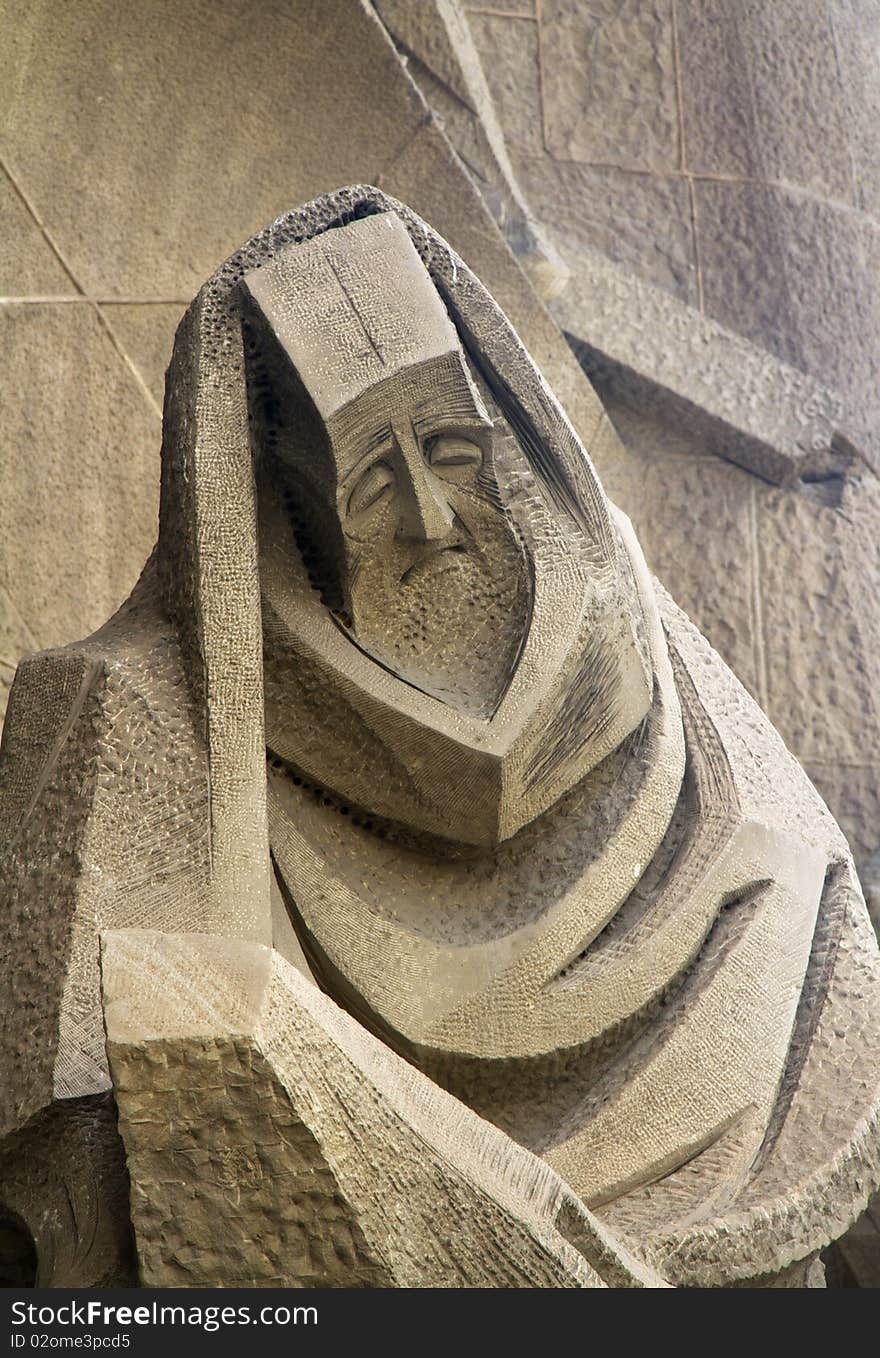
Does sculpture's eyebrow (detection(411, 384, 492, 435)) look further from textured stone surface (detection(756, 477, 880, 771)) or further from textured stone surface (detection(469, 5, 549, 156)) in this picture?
textured stone surface (detection(469, 5, 549, 156))

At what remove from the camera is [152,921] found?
1734 mm

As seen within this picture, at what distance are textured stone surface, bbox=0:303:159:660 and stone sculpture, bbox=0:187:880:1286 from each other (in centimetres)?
132

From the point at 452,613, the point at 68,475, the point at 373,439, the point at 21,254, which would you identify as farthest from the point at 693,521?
the point at 373,439

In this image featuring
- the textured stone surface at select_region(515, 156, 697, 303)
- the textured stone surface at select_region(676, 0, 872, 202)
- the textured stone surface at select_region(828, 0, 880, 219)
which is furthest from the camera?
the textured stone surface at select_region(828, 0, 880, 219)

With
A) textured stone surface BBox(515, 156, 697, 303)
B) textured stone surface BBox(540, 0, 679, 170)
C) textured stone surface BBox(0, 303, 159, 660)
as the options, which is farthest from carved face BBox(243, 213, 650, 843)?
textured stone surface BBox(540, 0, 679, 170)

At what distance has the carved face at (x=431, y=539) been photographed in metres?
1.97

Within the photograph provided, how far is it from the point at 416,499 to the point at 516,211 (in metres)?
1.95

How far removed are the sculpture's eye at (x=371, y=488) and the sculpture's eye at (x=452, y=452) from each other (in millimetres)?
62

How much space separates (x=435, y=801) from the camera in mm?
1966

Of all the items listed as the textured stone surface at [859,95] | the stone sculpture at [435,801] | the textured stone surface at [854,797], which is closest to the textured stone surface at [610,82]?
the textured stone surface at [859,95]

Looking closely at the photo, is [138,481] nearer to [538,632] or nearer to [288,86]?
[288,86]

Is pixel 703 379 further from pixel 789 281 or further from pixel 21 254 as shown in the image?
pixel 21 254

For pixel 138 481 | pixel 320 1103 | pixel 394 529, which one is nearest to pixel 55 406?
pixel 138 481

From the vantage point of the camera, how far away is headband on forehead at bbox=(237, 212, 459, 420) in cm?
195
